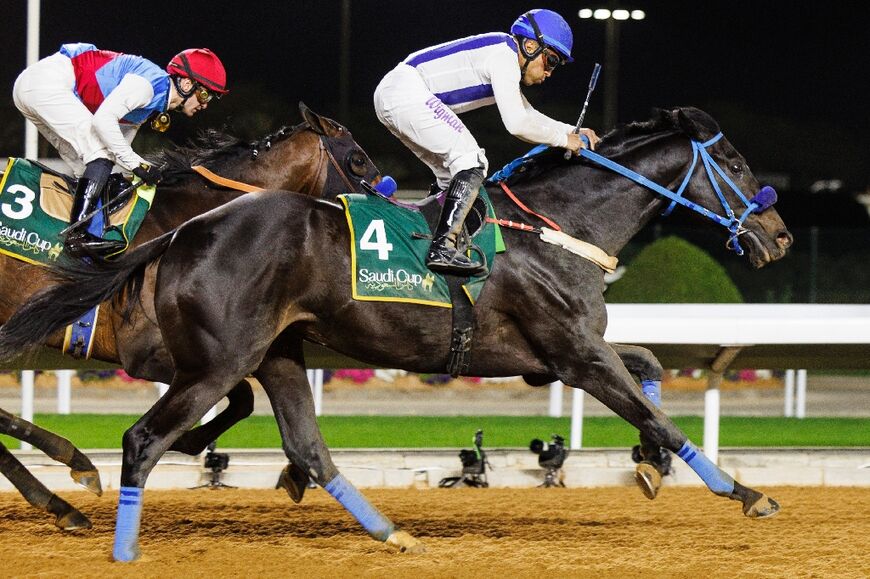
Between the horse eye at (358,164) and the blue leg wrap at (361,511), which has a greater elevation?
the horse eye at (358,164)

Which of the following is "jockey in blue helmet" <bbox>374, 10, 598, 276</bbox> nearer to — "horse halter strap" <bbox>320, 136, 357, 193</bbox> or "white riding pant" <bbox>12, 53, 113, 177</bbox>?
"horse halter strap" <bbox>320, 136, 357, 193</bbox>

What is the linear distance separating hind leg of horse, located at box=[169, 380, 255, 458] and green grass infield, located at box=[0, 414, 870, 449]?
2562mm

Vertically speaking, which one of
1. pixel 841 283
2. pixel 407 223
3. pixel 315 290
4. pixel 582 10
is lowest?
pixel 315 290

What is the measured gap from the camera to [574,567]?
4.25m

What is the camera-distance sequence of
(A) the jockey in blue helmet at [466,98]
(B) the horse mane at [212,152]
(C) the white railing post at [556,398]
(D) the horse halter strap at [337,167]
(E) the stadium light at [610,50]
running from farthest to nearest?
(E) the stadium light at [610,50] → (C) the white railing post at [556,398] → (D) the horse halter strap at [337,167] → (B) the horse mane at [212,152] → (A) the jockey in blue helmet at [466,98]

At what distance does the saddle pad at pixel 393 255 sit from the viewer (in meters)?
4.33

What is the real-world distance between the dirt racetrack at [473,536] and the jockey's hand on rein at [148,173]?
1.48 m

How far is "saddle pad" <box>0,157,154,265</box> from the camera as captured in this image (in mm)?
4824

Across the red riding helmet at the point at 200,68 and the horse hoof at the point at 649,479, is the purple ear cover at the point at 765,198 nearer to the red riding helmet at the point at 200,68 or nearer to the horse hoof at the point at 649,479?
the horse hoof at the point at 649,479

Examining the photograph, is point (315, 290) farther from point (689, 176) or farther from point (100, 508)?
point (100, 508)

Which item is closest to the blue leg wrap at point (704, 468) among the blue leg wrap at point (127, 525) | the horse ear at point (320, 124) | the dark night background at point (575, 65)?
the blue leg wrap at point (127, 525)

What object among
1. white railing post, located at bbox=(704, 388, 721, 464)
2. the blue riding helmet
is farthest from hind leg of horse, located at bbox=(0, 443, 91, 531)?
white railing post, located at bbox=(704, 388, 721, 464)

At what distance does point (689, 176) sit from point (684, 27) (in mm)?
14949

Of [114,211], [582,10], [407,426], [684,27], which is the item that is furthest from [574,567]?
[684,27]
